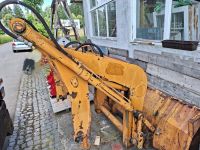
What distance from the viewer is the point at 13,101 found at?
6.46 meters

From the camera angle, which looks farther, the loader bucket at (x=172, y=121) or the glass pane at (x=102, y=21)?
the glass pane at (x=102, y=21)

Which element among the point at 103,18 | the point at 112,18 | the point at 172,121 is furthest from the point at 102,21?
the point at 172,121

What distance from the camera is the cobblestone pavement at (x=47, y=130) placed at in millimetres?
3750

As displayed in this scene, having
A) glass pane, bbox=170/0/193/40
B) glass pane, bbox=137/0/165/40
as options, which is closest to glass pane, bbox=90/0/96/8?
glass pane, bbox=137/0/165/40

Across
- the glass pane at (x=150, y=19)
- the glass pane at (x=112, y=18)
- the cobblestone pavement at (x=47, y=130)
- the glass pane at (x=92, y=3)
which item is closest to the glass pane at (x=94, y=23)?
the glass pane at (x=92, y=3)

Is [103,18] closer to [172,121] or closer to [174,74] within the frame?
[174,74]

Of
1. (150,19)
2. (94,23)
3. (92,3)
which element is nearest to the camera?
(150,19)

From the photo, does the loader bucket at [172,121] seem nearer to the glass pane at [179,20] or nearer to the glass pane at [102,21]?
the glass pane at [179,20]

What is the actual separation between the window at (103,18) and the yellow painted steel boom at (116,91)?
3.22 metres

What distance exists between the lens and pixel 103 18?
7.13 m

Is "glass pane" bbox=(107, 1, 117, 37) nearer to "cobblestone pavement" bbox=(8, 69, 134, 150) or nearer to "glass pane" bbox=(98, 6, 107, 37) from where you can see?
"glass pane" bbox=(98, 6, 107, 37)

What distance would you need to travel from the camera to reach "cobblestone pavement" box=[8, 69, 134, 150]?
12.3ft

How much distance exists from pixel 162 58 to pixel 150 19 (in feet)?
3.33

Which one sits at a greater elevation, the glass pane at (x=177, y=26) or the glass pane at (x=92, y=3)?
the glass pane at (x=92, y=3)
